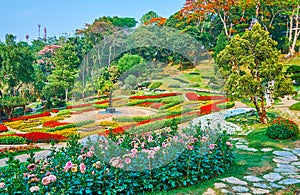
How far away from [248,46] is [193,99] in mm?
2026

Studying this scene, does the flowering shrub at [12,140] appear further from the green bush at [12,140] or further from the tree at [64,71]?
the tree at [64,71]

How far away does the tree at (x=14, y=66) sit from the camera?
53.9ft

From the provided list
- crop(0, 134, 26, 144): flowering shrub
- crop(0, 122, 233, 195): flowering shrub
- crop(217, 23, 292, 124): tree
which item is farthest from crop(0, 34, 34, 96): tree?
crop(0, 122, 233, 195): flowering shrub

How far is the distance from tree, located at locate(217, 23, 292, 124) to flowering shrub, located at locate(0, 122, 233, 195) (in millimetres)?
3624

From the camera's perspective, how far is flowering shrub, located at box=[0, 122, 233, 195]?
3.15m

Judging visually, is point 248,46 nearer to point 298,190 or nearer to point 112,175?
point 298,190

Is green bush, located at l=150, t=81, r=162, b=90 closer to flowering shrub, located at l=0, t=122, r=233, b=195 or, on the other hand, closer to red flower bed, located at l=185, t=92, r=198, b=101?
red flower bed, located at l=185, t=92, r=198, b=101

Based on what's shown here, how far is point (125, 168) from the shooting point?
3.43m

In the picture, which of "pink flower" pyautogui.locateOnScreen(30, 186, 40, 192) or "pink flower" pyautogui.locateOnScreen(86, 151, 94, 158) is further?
"pink flower" pyautogui.locateOnScreen(86, 151, 94, 158)

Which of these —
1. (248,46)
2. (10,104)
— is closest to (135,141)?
(248,46)

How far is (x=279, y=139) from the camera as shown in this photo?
20.5ft

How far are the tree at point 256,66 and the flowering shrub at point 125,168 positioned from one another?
11.9 feet

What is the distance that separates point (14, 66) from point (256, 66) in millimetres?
13092

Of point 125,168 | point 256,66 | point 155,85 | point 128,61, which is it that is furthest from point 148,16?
point 125,168
